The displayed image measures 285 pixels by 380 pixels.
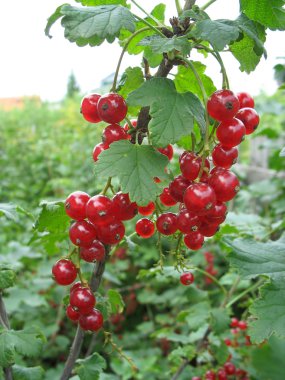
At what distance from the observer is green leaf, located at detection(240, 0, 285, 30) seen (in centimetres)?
80

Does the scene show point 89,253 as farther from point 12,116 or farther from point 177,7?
point 12,116

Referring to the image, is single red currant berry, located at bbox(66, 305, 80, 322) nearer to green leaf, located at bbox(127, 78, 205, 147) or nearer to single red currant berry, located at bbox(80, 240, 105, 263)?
single red currant berry, located at bbox(80, 240, 105, 263)

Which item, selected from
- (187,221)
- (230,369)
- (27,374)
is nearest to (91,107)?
(187,221)

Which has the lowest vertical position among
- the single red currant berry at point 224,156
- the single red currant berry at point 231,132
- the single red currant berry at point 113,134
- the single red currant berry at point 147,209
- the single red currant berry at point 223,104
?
the single red currant berry at point 147,209

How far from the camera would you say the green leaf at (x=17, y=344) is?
0.97m

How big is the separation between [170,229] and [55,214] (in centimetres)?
29

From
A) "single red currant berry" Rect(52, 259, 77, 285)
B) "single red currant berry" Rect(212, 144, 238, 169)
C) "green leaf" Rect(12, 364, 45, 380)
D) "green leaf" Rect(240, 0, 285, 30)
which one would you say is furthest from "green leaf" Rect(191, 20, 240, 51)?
"green leaf" Rect(12, 364, 45, 380)

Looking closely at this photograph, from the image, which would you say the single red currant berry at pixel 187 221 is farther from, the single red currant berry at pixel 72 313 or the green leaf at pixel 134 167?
the single red currant berry at pixel 72 313

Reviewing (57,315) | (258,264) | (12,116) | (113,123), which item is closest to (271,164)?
(57,315)

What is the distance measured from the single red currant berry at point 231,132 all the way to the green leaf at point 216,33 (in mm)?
147

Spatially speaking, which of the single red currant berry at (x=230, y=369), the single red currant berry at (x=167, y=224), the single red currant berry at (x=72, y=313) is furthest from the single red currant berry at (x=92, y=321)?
the single red currant berry at (x=230, y=369)

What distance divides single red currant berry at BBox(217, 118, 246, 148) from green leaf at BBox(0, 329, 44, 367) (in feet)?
2.20

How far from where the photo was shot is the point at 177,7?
88 centimetres

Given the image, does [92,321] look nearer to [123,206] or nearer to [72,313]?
[72,313]
